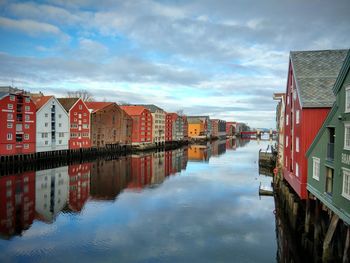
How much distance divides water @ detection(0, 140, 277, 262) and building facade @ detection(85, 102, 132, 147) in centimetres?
3346

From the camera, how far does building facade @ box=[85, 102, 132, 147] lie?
232ft

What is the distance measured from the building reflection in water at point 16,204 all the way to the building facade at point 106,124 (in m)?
34.4

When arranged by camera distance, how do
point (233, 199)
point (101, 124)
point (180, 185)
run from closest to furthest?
point (233, 199), point (180, 185), point (101, 124)

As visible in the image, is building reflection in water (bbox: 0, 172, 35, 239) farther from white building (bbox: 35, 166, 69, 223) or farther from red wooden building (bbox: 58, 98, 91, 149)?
red wooden building (bbox: 58, 98, 91, 149)

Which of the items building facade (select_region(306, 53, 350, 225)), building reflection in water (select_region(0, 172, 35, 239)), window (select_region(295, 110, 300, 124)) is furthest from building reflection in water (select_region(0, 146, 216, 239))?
building facade (select_region(306, 53, 350, 225))

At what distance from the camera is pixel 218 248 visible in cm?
1708

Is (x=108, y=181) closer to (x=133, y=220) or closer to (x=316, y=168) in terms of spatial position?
(x=133, y=220)

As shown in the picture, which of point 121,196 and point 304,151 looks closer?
point 304,151

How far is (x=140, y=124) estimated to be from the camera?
292ft

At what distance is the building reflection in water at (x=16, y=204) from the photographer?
19.4 m

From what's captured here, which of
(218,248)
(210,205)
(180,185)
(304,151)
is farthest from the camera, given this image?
(180,185)

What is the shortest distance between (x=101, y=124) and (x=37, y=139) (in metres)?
21.4

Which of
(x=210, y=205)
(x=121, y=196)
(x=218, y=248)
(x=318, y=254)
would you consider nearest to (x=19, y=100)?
(x=121, y=196)

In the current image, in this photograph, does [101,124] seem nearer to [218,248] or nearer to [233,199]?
[233,199]
